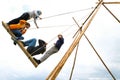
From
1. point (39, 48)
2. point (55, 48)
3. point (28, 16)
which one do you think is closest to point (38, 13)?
point (28, 16)

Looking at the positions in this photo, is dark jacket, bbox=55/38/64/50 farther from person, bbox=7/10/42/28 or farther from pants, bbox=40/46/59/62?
person, bbox=7/10/42/28

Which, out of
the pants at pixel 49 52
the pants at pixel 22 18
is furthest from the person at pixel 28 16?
the pants at pixel 49 52

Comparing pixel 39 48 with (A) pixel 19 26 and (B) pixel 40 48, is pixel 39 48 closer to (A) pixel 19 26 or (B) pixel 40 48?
(B) pixel 40 48

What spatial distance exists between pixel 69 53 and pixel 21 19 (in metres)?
6.33

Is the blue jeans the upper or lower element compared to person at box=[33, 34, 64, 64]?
upper

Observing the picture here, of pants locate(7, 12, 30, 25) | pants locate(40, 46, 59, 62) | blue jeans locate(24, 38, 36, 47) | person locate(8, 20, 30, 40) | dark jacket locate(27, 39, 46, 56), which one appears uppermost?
pants locate(7, 12, 30, 25)

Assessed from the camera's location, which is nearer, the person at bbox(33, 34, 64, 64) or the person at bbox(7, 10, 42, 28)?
the person at bbox(7, 10, 42, 28)

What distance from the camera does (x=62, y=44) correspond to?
65.6 feet

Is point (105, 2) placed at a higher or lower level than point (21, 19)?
lower

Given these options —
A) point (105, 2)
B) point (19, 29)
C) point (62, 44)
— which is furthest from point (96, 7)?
point (19, 29)

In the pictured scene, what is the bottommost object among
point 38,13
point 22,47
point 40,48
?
point 40,48

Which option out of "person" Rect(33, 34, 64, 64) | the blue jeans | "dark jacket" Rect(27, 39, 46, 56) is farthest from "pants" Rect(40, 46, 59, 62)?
the blue jeans

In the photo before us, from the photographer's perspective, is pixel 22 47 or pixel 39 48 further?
pixel 39 48

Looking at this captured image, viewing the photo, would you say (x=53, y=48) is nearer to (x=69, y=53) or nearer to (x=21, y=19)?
→ (x=21, y=19)
